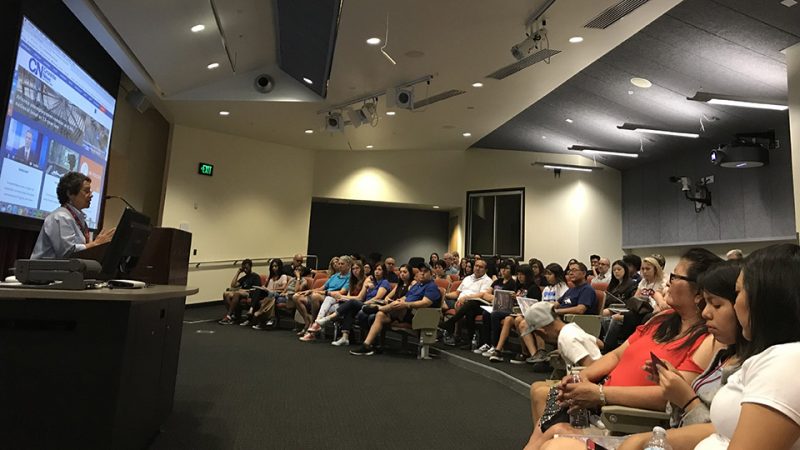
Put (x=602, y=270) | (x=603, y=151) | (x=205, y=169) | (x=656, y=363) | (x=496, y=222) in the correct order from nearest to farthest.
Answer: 1. (x=656, y=363)
2. (x=602, y=270)
3. (x=603, y=151)
4. (x=205, y=169)
5. (x=496, y=222)

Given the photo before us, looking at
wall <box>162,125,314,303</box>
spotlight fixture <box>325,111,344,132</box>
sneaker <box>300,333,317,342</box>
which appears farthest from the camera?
wall <box>162,125,314,303</box>

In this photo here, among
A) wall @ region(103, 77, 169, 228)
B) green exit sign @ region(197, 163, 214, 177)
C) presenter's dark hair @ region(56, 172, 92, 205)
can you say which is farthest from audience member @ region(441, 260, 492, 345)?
green exit sign @ region(197, 163, 214, 177)

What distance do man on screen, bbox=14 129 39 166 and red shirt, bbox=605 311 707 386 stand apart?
4.44 metres

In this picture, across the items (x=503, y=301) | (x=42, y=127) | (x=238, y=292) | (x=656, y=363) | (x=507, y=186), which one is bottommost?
(x=238, y=292)

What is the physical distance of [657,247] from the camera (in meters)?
9.22

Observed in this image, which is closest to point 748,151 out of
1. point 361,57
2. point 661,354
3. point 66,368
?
point 361,57

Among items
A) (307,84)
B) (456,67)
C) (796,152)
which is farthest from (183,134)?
(796,152)

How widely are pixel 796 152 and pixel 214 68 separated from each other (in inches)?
280

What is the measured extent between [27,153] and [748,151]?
8340mm

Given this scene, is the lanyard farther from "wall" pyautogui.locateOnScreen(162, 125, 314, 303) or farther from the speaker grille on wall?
"wall" pyautogui.locateOnScreen(162, 125, 314, 303)

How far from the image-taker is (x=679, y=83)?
239 inches

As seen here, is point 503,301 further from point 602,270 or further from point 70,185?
point 70,185

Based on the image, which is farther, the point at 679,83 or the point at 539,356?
the point at 679,83

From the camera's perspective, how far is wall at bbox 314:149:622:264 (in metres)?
10.0
